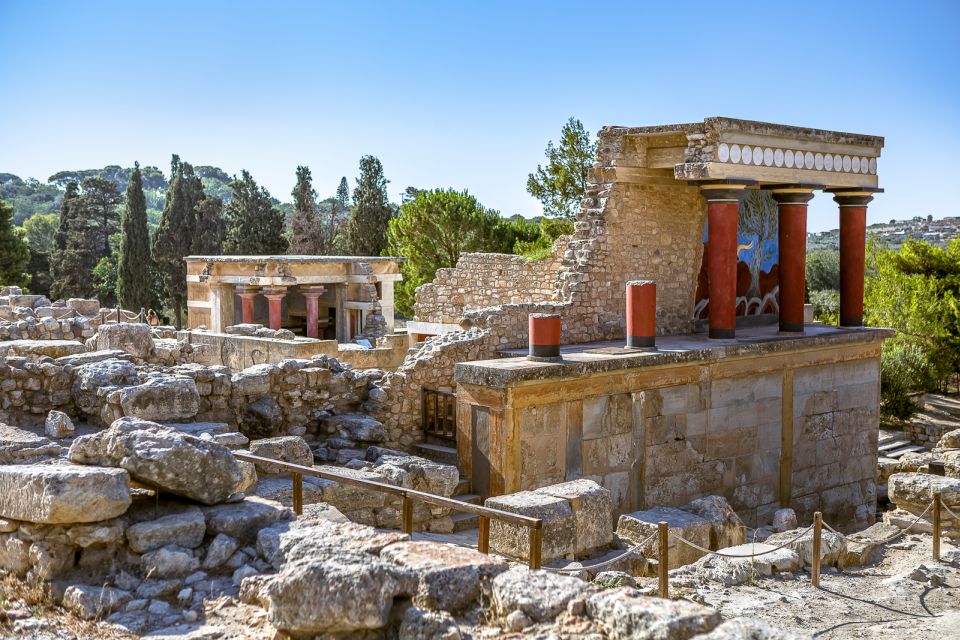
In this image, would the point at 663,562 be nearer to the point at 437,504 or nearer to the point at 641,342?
the point at 437,504

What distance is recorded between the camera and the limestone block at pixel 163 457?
584 cm

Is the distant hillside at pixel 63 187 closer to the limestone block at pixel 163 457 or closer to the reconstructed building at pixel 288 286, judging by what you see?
the reconstructed building at pixel 288 286

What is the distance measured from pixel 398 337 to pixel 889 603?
13.2 meters

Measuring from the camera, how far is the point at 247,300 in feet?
97.9

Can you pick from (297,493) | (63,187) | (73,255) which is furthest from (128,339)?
(63,187)

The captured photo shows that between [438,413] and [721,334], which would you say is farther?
[721,334]

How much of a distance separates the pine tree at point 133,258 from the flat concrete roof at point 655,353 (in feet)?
103

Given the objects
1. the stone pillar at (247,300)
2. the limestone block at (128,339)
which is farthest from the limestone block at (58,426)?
the stone pillar at (247,300)

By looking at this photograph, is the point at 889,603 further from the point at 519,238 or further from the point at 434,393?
the point at 519,238

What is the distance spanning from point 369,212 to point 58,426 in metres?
35.9

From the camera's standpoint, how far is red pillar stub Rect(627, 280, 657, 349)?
1162 centimetres

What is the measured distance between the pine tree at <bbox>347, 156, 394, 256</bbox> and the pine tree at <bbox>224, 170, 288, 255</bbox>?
4.00 metres

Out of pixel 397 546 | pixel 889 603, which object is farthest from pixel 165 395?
pixel 889 603

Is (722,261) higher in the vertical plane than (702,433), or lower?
higher
